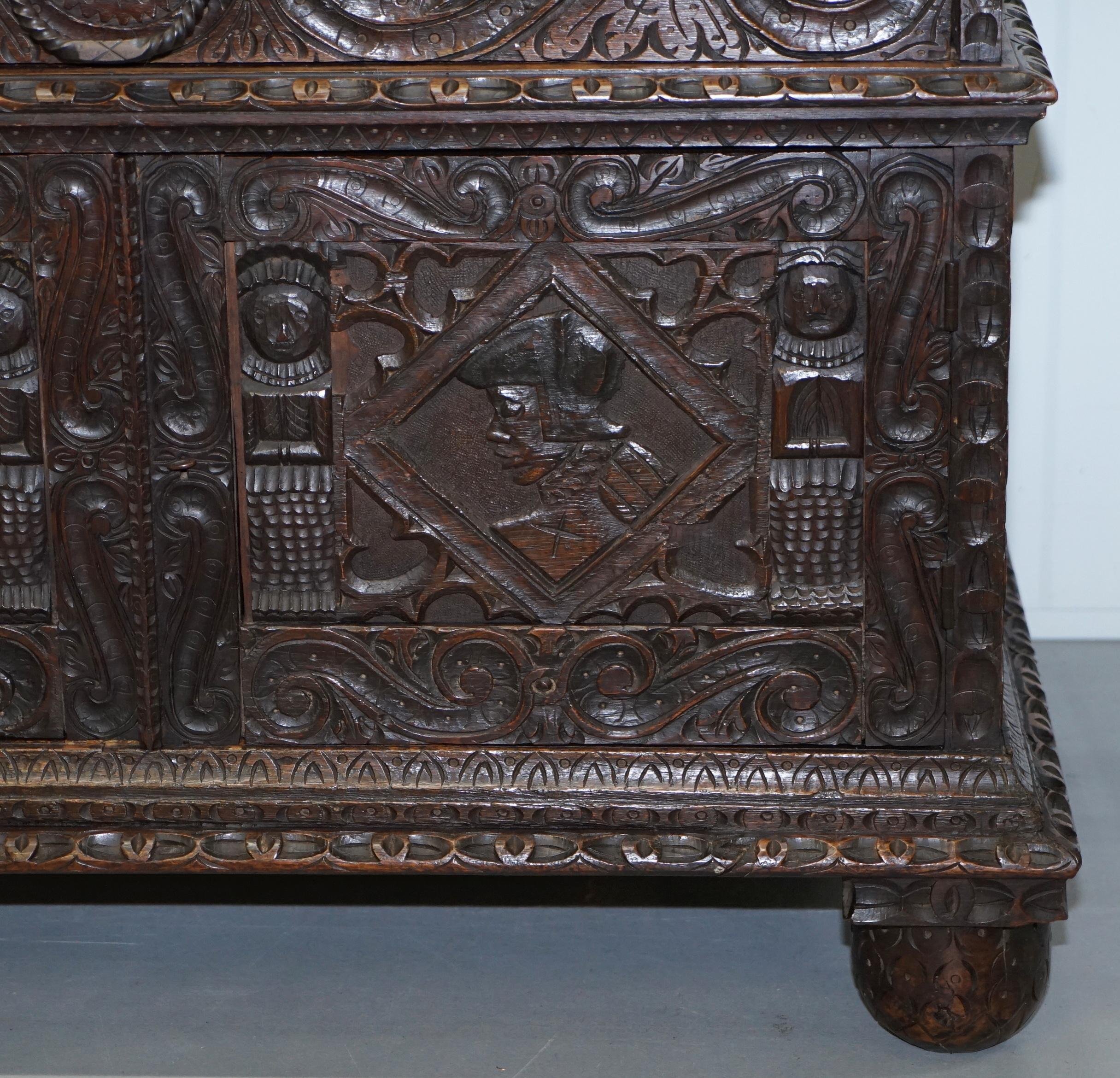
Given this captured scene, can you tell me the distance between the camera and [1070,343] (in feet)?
9.72

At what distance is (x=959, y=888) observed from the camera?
1.72 metres

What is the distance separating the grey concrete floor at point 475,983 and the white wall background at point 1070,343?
90cm

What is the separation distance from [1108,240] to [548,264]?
159cm

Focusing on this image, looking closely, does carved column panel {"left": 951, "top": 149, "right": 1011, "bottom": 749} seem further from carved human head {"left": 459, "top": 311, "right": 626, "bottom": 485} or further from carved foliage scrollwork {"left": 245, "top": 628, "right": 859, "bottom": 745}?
carved human head {"left": 459, "top": 311, "right": 626, "bottom": 485}

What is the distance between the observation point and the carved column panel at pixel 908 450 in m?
1.66

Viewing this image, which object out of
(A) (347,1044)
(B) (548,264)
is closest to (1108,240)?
(B) (548,264)

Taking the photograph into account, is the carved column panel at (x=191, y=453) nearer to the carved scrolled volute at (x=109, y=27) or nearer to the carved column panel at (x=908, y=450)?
the carved scrolled volute at (x=109, y=27)

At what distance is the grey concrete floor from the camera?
1.74 m

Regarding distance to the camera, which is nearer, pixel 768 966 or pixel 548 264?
pixel 548 264

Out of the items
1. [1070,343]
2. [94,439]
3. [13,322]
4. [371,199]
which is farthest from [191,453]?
[1070,343]

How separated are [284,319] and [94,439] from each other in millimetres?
248

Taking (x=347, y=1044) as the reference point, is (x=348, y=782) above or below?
above

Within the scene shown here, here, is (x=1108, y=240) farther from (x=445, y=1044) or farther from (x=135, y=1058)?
(x=135, y=1058)

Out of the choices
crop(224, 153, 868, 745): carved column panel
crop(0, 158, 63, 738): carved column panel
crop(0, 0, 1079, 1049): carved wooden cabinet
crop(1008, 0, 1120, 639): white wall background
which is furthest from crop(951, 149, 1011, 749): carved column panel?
crop(1008, 0, 1120, 639): white wall background
